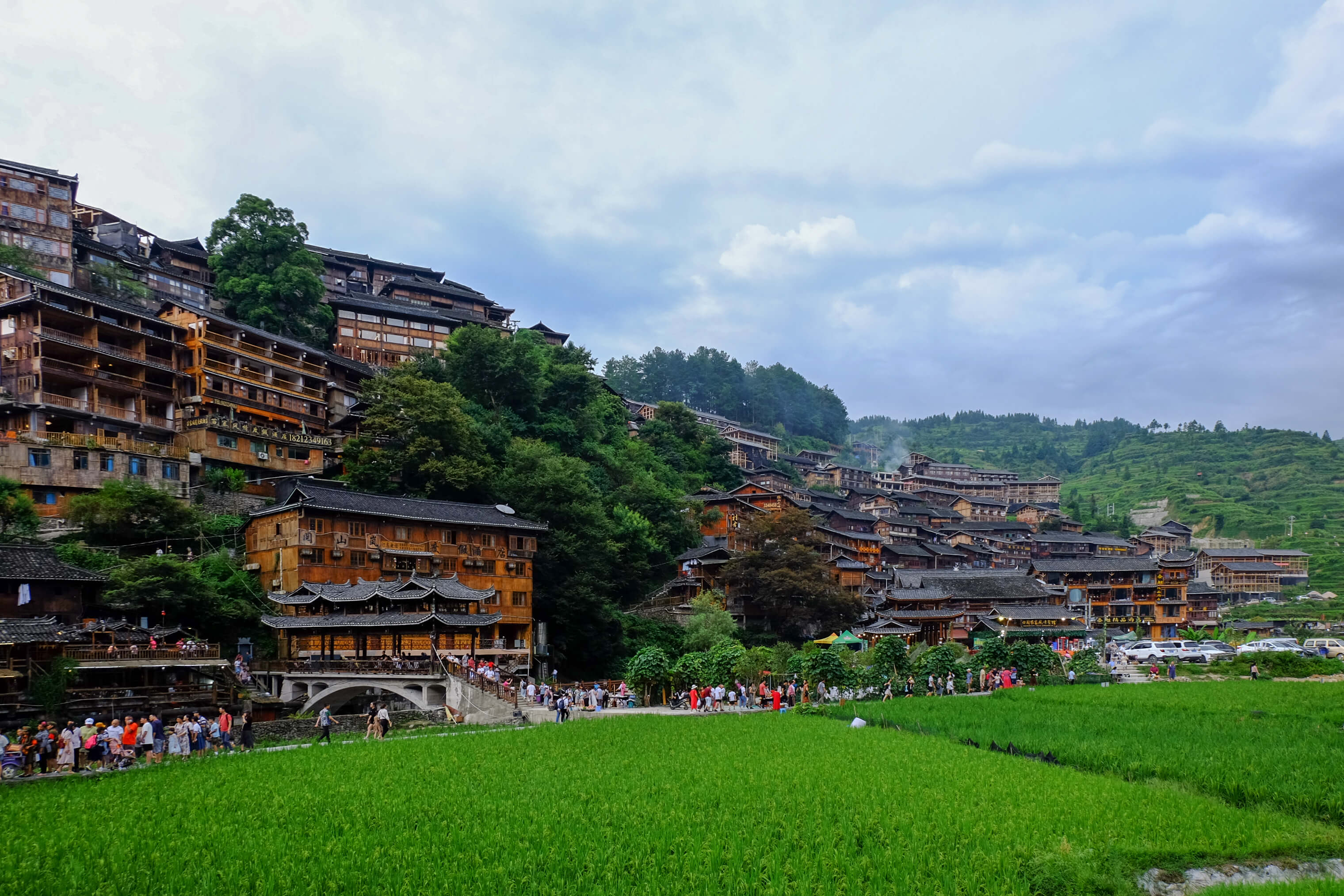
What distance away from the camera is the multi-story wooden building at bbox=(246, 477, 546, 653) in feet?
134

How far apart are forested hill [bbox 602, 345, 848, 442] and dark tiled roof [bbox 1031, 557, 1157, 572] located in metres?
51.0

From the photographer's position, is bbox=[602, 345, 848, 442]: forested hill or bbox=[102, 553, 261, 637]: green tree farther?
bbox=[602, 345, 848, 442]: forested hill

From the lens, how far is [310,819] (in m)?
16.9

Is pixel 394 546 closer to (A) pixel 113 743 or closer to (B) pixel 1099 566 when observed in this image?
(A) pixel 113 743

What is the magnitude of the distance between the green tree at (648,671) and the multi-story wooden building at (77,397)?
25069mm

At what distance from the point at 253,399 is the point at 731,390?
275ft

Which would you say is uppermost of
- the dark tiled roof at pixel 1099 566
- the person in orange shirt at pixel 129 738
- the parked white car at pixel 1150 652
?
the dark tiled roof at pixel 1099 566

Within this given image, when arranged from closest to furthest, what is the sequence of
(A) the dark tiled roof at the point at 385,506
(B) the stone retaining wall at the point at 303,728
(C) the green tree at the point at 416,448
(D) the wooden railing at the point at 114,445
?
1. (B) the stone retaining wall at the point at 303,728
2. (A) the dark tiled roof at the point at 385,506
3. (D) the wooden railing at the point at 114,445
4. (C) the green tree at the point at 416,448

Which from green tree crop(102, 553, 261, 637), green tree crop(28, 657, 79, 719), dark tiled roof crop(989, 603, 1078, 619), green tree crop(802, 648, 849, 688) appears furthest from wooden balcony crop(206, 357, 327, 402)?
dark tiled roof crop(989, 603, 1078, 619)

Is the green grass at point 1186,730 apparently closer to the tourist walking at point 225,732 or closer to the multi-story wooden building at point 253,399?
the tourist walking at point 225,732

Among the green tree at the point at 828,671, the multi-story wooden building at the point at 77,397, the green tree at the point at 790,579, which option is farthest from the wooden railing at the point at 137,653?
the green tree at the point at 790,579

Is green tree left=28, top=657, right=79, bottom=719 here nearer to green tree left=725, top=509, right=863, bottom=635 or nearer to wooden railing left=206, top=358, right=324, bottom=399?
wooden railing left=206, top=358, right=324, bottom=399

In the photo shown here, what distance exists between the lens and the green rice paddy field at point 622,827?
1391cm

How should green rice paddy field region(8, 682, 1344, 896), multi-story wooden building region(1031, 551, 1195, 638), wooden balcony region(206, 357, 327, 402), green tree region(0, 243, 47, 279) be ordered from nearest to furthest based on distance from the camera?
green rice paddy field region(8, 682, 1344, 896) → green tree region(0, 243, 47, 279) → wooden balcony region(206, 357, 327, 402) → multi-story wooden building region(1031, 551, 1195, 638)
